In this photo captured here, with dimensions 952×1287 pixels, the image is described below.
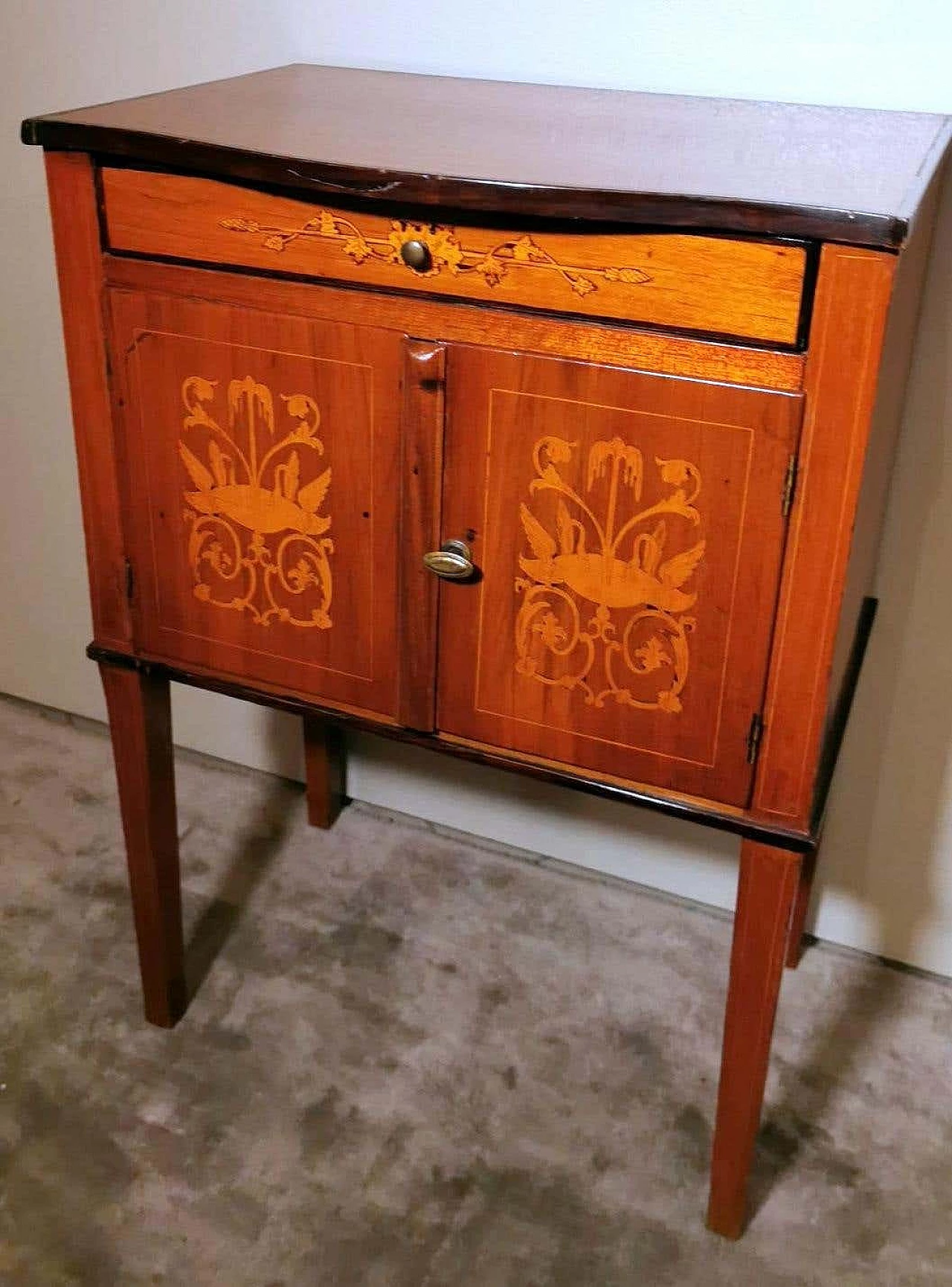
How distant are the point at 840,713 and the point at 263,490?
23.0 inches

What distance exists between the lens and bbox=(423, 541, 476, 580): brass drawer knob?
0.98 metres

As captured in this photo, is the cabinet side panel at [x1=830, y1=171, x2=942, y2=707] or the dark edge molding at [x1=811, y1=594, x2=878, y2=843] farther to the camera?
the dark edge molding at [x1=811, y1=594, x2=878, y2=843]

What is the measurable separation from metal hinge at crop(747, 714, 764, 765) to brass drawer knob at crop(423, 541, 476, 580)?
0.80 ft

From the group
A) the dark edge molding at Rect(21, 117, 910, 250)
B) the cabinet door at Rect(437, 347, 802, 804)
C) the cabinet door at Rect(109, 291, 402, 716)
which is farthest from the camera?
the cabinet door at Rect(109, 291, 402, 716)

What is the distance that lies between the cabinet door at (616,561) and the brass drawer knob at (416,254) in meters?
0.07

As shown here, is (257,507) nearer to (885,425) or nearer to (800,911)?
(885,425)

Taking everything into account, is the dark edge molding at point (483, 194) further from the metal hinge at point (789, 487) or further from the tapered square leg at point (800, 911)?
the tapered square leg at point (800, 911)

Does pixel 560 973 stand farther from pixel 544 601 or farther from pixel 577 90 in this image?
pixel 577 90

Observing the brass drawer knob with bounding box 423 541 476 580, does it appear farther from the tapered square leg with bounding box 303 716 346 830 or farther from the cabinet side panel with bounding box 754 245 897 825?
the tapered square leg with bounding box 303 716 346 830

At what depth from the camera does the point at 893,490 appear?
128cm

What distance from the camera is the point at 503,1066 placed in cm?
137

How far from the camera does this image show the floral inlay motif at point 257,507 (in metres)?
1.01

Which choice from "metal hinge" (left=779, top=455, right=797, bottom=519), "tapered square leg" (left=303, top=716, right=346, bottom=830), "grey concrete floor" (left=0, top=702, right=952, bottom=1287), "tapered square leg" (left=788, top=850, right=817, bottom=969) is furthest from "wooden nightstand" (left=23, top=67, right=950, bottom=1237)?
"tapered square leg" (left=303, top=716, right=346, bottom=830)

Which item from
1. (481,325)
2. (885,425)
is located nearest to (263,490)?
(481,325)
